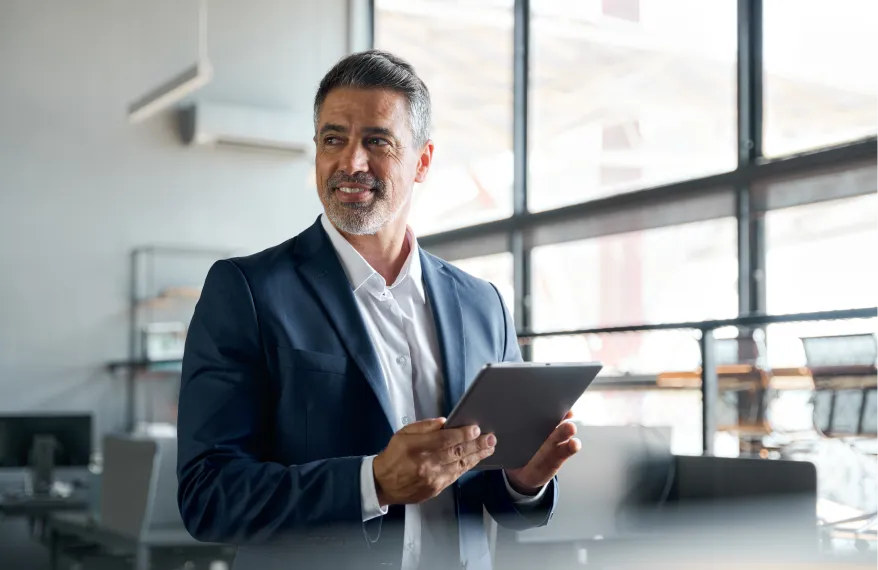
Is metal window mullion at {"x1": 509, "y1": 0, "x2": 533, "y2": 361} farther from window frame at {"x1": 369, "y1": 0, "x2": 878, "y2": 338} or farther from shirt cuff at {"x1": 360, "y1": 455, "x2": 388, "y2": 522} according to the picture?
shirt cuff at {"x1": 360, "y1": 455, "x2": 388, "y2": 522}

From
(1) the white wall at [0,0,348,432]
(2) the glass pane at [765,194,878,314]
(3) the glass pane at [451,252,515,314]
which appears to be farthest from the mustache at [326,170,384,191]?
(1) the white wall at [0,0,348,432]

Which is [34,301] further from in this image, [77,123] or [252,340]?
[252,340]

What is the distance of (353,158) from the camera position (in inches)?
49.3

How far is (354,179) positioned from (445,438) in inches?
14.9

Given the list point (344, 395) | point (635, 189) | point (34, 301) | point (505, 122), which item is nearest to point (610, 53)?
point (505, 122)

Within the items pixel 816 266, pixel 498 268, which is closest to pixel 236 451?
pixel 816 266

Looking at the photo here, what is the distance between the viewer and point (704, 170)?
5.27m

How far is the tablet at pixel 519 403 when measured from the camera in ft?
3.55

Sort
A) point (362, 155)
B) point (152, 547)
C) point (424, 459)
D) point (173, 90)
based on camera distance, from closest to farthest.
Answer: point (424, 459)
point (362, 155)
point (152, 547)
point (173, 90)

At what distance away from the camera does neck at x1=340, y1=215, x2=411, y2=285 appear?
135 centimetres

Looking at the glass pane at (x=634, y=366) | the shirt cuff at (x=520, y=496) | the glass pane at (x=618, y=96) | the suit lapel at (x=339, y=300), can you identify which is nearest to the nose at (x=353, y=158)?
the suit lapel at (x=339, y=300)

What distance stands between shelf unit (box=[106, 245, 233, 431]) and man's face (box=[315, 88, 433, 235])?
609cm

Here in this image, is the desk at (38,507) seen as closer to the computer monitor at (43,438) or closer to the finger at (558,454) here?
the computer monitor at (43,438)

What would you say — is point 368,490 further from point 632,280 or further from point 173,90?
point 632,280
